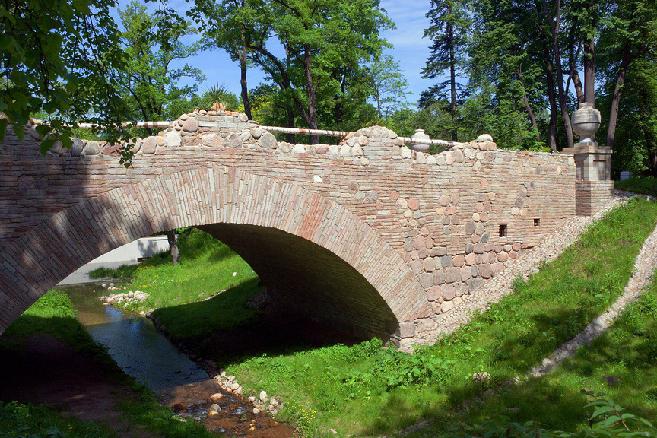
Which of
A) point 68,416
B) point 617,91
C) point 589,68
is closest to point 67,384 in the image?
point 68,416

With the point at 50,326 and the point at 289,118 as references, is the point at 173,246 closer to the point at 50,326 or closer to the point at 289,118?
the point at 289,118

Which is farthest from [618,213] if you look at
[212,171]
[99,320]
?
[99,320]

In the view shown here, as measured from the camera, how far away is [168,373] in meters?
11.3

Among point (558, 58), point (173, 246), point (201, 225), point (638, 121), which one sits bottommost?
point (173, 246)

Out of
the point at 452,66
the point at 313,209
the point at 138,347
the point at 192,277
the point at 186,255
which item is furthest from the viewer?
the point at 452,66

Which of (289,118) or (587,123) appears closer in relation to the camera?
(587,123)

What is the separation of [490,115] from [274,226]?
44.0 feet

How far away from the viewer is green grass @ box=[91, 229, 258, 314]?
17.2m

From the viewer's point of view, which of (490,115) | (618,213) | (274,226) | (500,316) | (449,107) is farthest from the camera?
(449,107)

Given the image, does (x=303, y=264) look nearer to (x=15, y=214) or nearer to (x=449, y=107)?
(x=15, y=214)

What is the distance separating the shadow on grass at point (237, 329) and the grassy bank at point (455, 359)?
2.20 ft

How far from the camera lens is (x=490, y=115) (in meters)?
19.4

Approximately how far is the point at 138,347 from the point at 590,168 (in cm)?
1081

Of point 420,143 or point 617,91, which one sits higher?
point 617,91
